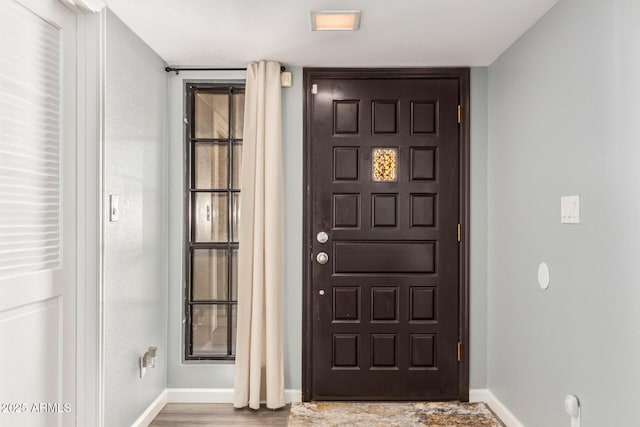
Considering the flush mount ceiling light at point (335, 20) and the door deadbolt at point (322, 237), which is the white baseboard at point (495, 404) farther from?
the flush mount ceiling light at point (335, 20)

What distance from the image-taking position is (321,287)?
11.5ft

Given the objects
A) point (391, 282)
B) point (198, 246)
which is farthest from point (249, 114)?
point (391, 282)

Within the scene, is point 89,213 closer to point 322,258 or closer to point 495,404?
point 322,258

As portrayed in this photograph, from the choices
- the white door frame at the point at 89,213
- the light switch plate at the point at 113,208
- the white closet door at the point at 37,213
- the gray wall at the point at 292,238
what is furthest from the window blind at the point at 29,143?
the gray wall at the point at 292,238

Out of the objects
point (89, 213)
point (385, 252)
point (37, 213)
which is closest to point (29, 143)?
point (37, 213)

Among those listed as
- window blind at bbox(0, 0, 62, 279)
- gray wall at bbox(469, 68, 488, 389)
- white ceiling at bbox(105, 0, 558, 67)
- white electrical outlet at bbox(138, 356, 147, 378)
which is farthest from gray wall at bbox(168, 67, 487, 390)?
window blind at bbox(0, 0, 62, 279)

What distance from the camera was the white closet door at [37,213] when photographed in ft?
6.36

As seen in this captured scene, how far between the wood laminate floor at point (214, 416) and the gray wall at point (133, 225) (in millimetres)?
163

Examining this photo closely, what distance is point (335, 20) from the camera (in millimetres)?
2686

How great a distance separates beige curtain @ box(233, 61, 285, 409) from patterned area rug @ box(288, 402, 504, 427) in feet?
0.76

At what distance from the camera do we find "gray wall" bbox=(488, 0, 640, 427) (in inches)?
75.6

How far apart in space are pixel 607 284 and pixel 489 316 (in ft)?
4.90

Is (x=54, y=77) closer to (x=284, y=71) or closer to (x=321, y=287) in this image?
(x=284, y=71)

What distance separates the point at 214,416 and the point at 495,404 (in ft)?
5.99
